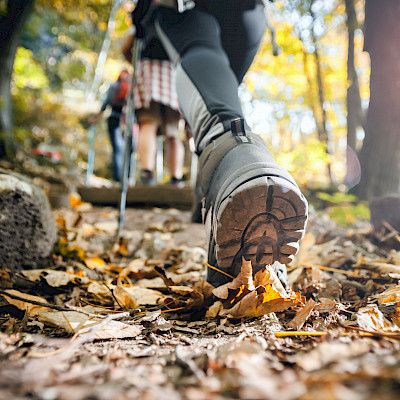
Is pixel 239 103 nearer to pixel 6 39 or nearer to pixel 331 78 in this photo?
pixel 6 39

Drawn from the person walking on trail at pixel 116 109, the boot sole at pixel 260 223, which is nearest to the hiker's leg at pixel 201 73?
the boot sole at pixel 260 223

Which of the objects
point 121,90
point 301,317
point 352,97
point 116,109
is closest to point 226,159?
point 301,317

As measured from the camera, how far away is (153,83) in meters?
3.00

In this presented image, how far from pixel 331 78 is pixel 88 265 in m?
12.5

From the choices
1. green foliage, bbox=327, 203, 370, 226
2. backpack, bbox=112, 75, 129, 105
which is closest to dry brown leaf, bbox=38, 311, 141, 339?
green foliage, bbox=327, 203, 370, 226

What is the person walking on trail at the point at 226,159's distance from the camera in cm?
88

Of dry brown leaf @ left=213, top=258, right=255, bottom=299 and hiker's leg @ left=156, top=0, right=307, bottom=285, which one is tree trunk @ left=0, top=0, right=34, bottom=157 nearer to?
hiker's leg @ left=156, top=0, right=307, bottom=285

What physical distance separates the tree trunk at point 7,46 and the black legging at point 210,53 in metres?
4.51

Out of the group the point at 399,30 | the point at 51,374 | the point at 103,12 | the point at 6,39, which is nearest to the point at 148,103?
the point at 399,30

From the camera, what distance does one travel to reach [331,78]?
40.0 ft

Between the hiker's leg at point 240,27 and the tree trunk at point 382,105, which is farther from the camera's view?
the tree trunk at point 382,105

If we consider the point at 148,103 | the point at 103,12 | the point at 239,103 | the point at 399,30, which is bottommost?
the point at 239,103

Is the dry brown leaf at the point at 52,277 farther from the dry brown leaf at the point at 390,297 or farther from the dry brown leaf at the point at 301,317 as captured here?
the dry brown leaf at the point at 390,297

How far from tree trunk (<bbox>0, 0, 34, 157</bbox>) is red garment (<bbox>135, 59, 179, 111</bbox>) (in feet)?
9.75
